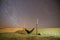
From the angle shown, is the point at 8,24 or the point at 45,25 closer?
the point at 8,24

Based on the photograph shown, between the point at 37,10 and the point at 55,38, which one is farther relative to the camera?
the point at 37,10

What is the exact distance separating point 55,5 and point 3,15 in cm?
82

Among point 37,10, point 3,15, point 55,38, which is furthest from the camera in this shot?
point 37,10

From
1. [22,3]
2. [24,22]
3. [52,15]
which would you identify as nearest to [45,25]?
[52,15]

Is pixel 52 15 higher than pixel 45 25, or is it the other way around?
pixel 52 15

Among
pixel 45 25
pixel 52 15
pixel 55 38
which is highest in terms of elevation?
pixel 52 15

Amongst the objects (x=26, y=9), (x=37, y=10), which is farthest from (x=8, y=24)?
(x=37, y=10)

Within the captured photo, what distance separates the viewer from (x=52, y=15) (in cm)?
205

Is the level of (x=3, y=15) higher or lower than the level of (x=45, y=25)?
higher

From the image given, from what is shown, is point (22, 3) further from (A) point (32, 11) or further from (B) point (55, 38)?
(B) point (55, 38)

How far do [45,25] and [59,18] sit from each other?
10.0 inches

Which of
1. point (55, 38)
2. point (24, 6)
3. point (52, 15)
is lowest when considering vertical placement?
point (55, 38)

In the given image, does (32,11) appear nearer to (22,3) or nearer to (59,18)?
(22,3)

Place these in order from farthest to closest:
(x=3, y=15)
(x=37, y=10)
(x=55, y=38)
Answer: (x=37, y=10), (x=3, y=15), (x=55, y=38)
